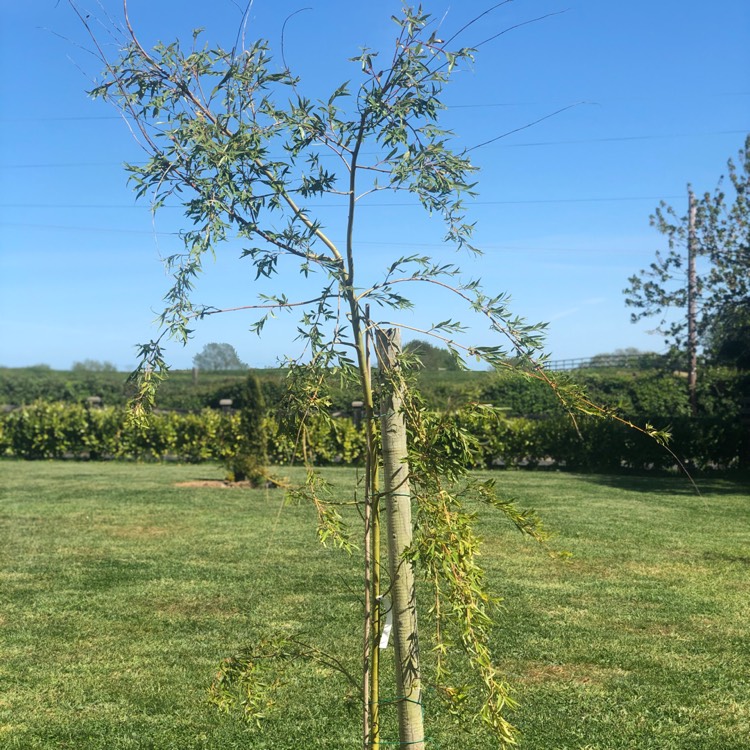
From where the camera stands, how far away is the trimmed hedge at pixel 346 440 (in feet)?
55.0

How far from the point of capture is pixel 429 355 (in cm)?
255

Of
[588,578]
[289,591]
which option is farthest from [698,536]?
[289,591]

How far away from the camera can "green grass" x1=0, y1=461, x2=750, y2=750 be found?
13.7 ft

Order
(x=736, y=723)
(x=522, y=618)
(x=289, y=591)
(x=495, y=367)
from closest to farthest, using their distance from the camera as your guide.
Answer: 1. (x=495, y=367)
2. (x=736, y=723)
3. (x=522, y=618)
4. (x=289, y=591)

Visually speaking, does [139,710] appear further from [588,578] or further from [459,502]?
[588,578]

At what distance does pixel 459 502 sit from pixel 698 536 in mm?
8026

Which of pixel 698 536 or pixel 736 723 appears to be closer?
pixel 736 723

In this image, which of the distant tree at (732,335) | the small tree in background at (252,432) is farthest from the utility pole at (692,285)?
the small tree in background at (252,432)

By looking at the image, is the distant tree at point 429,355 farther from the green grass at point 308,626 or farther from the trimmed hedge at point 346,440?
the trimmed hedge at point 346,440

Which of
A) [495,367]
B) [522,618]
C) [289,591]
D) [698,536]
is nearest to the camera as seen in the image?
[495,367]

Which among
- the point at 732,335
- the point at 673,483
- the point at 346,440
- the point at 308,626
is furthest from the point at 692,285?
the point at 308,626

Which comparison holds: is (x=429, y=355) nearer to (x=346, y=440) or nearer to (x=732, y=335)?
(x=732, y=335)

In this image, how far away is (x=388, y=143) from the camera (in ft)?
8.09

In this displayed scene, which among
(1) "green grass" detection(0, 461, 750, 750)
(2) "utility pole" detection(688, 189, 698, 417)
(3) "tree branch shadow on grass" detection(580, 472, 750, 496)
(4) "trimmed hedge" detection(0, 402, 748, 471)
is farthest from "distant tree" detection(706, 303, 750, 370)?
(1) "green grass" detection(0, 461, 750, 750)
